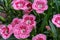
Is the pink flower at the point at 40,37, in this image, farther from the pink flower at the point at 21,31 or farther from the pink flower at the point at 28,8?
the pink flower at the point at 28,8

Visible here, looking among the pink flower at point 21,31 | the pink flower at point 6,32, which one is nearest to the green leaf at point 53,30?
the pink flower at point 21,31

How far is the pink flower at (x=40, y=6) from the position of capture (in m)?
1.23

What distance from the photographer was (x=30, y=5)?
4.29 ft

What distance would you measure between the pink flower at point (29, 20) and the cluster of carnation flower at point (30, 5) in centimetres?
4

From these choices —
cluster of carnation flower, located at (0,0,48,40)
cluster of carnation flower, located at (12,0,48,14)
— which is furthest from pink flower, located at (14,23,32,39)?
cluster of carnation flower, located at (12,0,48,14)

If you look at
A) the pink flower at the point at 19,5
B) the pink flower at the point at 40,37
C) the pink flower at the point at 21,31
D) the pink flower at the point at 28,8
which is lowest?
the pink flower at the point at 40,37

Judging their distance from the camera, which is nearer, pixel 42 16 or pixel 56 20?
pixel 56 20

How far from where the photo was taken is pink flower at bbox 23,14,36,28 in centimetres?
121

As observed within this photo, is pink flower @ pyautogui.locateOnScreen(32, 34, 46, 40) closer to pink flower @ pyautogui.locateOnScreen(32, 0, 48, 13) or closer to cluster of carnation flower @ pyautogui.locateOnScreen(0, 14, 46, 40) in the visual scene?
cluster of carnation flower @ pyautogui.locateOnScreen(0, 14, 46, 40)

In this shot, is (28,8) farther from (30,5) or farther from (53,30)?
(53,30)

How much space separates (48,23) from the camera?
50.1 inches

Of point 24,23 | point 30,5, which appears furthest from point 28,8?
point 24,23

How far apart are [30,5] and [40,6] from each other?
87 mm

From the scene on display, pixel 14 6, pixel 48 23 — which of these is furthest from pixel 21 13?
pixel 48 23
